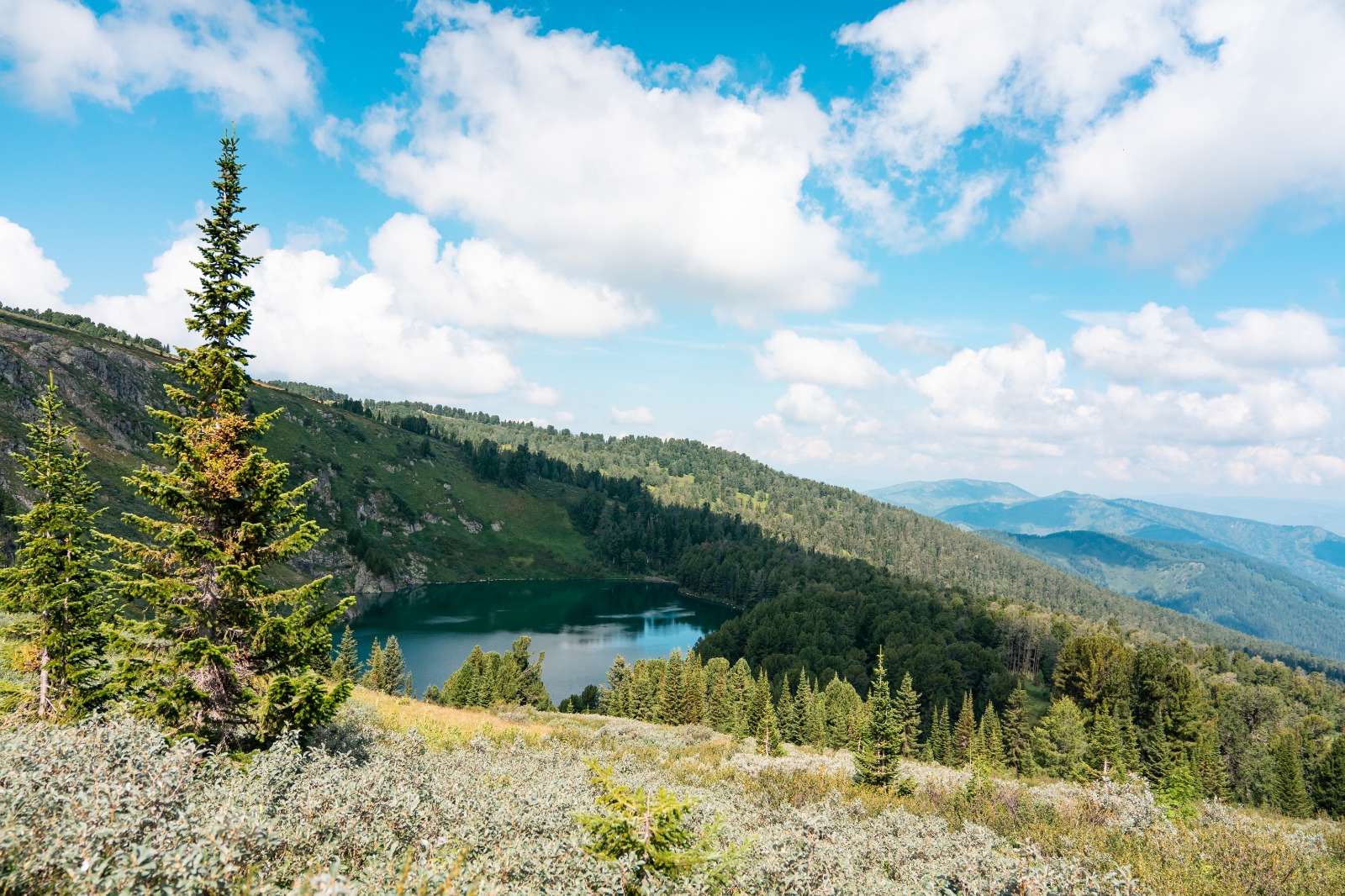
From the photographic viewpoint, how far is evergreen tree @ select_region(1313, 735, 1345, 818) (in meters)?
66.7

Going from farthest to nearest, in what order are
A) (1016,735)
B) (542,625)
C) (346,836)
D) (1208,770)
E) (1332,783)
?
(542,625) < (1016,735) < (1208,770) < (1332,783) < (346,836)

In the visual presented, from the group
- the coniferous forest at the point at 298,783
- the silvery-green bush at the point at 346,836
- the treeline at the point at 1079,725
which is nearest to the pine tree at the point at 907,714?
the treeline at the point at 1079,725

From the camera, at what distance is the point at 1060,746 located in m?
79.1

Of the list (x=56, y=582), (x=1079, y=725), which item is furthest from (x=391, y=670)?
(x=1079, y=725)

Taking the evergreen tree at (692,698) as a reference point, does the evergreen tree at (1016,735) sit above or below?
below

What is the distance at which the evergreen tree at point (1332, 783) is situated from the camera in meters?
66.7

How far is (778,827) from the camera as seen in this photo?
546 inches

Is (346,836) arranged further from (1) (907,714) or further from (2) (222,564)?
(1) (907,714)

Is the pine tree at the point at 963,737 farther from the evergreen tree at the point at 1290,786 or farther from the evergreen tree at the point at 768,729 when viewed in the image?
the evergreen tree at the point at 1290,786

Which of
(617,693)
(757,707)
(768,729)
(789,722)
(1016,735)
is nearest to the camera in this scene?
(768,729)

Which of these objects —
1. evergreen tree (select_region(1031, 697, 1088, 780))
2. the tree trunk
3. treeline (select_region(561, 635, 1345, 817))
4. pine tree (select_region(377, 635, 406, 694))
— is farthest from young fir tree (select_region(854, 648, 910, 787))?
pine tree (select_region(377, 635, 406, 694))

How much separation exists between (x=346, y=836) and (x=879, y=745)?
35155mm

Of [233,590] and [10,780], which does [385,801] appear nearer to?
[10,780]

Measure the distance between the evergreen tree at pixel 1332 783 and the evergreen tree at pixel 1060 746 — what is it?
72.9 ft
